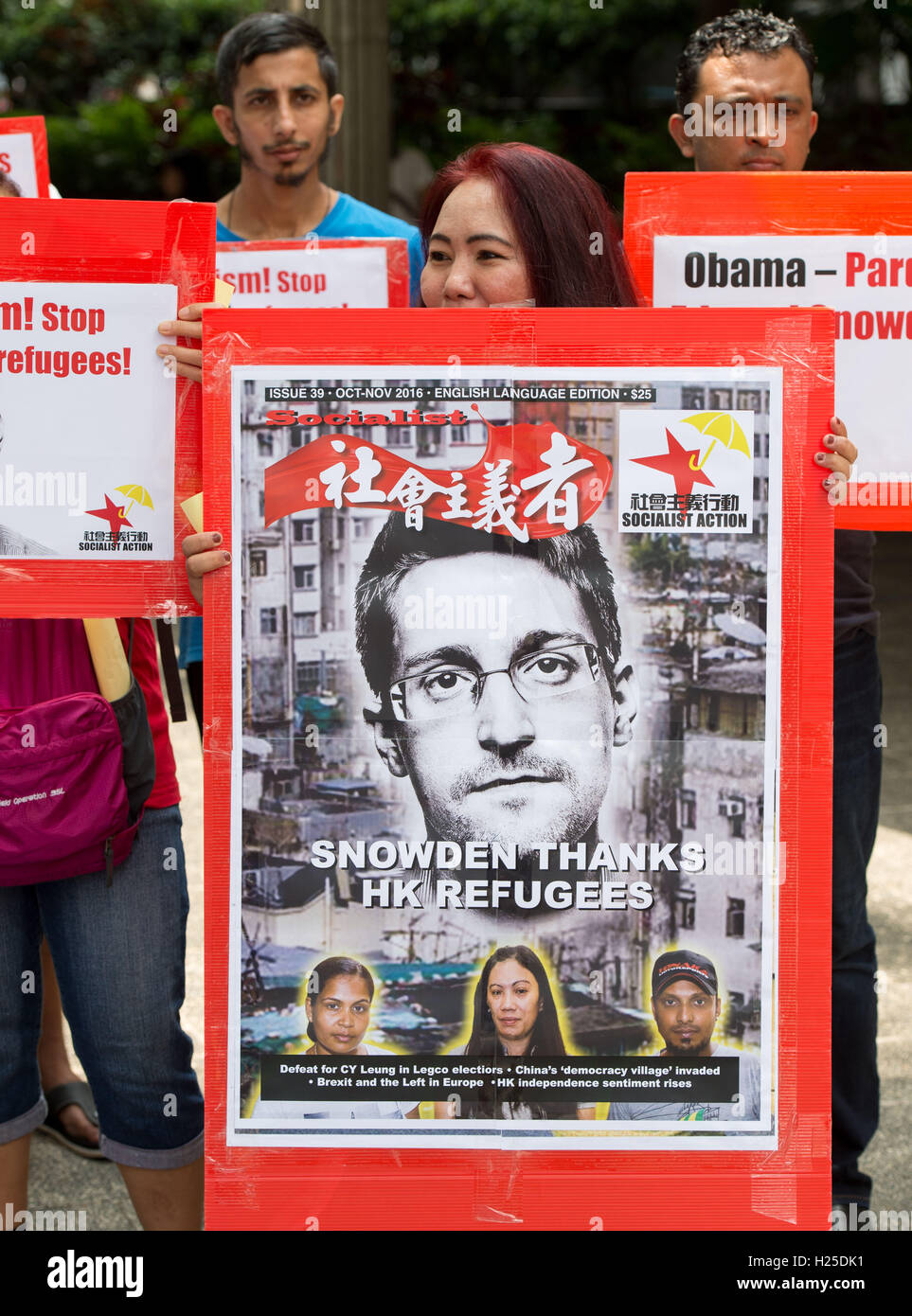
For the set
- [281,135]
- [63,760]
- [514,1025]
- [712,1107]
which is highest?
[281,135]

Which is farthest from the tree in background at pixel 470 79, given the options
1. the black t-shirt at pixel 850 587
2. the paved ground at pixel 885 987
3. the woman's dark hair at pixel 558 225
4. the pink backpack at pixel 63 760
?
the pink backpack at pixel 63 760

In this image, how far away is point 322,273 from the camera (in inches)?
134

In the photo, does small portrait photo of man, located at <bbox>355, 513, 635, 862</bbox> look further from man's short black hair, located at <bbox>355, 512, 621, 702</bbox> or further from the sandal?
the sandal

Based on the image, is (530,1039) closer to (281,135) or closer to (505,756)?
(505,756)

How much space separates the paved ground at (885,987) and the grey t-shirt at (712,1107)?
157 centimetres

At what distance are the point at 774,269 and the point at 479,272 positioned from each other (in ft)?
1.83

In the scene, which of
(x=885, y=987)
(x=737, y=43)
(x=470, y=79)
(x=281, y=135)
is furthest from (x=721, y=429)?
(x=470, y=79)

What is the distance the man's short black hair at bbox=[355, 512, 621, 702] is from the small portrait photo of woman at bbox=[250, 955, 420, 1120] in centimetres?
39

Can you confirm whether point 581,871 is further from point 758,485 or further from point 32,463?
point 32,463

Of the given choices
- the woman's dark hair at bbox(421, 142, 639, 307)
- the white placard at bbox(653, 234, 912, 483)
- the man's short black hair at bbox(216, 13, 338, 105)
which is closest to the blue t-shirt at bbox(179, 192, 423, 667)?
the man's short black hair at bbox(216, 13, 338, 105)

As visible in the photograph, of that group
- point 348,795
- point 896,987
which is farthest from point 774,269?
point 896,987

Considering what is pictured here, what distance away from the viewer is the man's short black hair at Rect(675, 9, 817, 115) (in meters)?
2.94

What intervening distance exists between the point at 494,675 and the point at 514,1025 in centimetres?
44

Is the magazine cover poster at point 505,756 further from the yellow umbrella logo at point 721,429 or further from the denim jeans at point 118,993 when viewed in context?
the denim jeans at point 118,993
